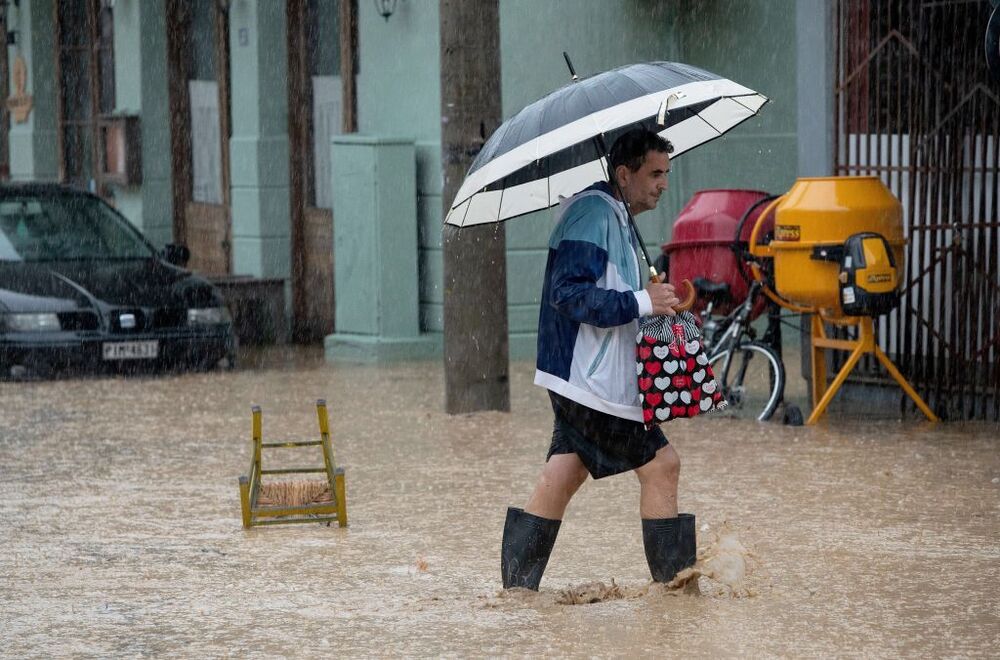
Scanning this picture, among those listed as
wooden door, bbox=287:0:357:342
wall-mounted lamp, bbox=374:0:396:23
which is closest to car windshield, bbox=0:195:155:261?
wooden door, bbox=287:0:357:342

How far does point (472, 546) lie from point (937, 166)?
4895mm

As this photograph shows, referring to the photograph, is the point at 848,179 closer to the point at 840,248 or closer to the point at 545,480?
the point at 840,248

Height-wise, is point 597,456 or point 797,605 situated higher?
point 597,456

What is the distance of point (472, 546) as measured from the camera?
7.97 m

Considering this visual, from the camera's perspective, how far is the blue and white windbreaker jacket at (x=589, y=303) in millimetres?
6430

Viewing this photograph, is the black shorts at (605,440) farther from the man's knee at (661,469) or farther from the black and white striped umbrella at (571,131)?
the black and white striped umbrella at (571,131)

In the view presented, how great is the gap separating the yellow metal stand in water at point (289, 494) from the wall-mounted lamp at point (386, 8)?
854 cm

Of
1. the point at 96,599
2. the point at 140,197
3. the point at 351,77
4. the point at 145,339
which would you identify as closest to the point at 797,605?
the point at 96,599

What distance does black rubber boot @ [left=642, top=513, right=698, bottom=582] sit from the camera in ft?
21.8

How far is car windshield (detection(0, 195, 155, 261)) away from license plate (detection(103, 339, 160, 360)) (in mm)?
1224

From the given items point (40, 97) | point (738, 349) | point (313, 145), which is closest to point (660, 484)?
point (738, 349)

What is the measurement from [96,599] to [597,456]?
195 cm

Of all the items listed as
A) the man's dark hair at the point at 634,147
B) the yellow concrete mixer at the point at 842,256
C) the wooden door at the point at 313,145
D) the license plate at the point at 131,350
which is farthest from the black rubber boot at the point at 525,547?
the wooden door at the point at 313,145

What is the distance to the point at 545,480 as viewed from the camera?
21.9ft
